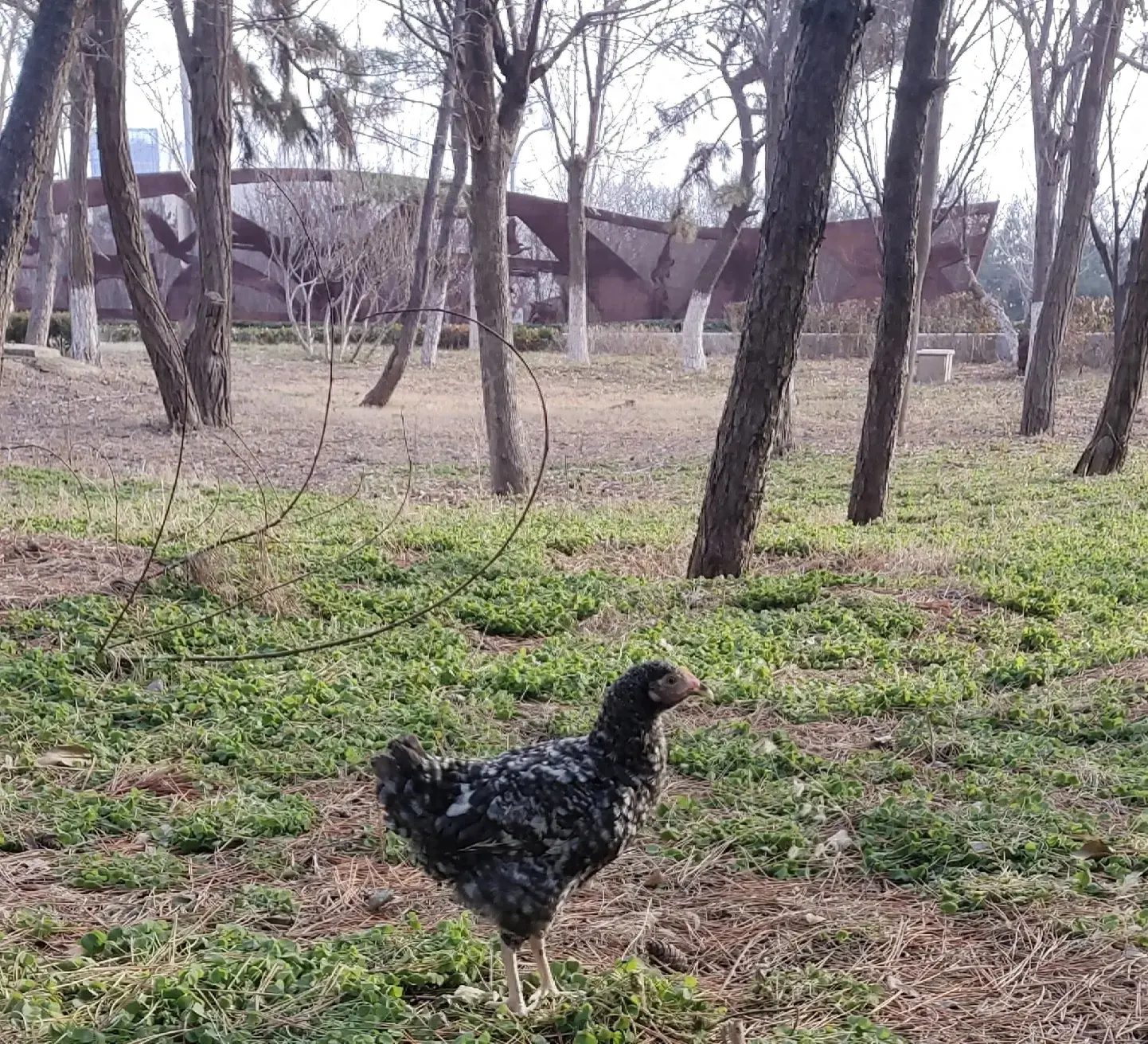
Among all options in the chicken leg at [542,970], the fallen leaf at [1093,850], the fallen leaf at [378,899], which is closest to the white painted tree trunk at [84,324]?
the fallen leaf at [378,899]

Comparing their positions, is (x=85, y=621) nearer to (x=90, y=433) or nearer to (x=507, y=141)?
(x=507, y=141)

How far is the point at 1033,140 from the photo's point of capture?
2289 cm

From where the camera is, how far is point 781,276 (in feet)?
23.5

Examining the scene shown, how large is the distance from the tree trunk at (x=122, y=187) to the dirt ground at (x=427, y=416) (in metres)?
1.42

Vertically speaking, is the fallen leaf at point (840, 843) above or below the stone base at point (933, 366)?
below

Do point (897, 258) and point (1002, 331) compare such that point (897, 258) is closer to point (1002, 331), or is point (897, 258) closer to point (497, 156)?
point (497, 156)

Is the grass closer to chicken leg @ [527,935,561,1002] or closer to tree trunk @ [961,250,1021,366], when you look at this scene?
chicken leg @ [527,935,561,1002]

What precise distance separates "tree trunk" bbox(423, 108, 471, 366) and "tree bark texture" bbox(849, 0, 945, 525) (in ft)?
12.9

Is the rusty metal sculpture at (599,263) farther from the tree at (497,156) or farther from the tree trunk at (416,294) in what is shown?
the tree at (497,156)

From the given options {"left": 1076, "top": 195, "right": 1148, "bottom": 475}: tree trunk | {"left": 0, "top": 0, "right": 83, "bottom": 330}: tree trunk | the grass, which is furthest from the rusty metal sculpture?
the grass

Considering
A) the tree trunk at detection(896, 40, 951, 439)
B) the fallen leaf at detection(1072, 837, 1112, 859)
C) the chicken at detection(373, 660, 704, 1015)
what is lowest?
the fallen leaf at detection(1072, 837, 1112, 859)

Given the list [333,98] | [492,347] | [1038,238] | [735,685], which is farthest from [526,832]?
[1038,238]

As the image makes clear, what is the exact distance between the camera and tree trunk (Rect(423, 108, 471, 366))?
18.7 metres

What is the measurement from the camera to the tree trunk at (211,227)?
14.8m
